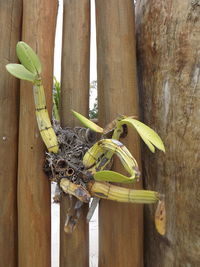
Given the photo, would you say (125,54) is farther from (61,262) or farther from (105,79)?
(61,262)

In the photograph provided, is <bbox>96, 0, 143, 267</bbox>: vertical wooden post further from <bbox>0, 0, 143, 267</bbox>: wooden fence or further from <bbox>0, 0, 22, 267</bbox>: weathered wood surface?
<bbox>0, 0, 22, 267</bbox>: weathered wood surface

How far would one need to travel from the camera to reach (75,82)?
57 cm

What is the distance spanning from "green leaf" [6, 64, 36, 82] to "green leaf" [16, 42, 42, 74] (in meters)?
0.01

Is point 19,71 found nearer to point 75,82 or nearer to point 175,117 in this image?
point 75,82

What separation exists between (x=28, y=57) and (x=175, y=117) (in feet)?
0.83

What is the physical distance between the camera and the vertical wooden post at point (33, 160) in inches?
20.7

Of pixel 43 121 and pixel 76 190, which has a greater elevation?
pixel 43 121

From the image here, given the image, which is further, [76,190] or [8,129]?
[8,129]

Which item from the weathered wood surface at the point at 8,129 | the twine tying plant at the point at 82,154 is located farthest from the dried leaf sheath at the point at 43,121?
the weathered wood surface at the point at 8,129

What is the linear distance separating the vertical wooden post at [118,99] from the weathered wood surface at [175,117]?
0.10ft

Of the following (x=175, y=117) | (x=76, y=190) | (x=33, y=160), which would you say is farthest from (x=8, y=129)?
(x=175, y=117)

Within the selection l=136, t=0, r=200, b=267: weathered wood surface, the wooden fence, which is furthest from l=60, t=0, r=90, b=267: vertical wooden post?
l=136, t=0, r=200, b=267: weathered wood surface

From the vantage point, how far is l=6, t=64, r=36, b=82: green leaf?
42 cm

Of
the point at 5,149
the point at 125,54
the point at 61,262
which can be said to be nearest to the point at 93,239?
the point at 61,262
